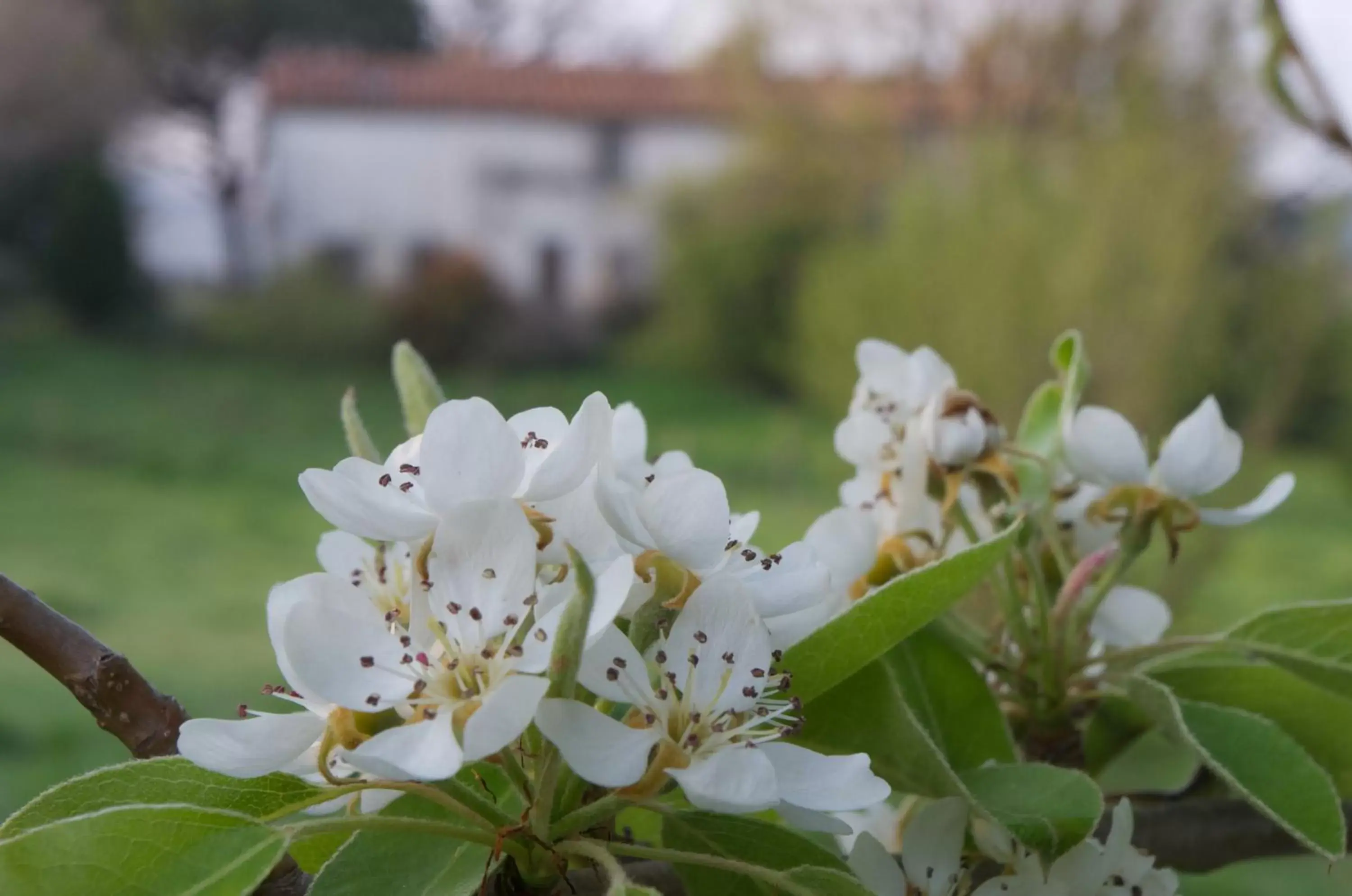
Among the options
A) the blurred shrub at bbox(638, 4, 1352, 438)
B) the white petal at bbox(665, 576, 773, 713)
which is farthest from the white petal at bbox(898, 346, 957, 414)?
the blurred shrub at bbox(638, 4, 1352, 438)

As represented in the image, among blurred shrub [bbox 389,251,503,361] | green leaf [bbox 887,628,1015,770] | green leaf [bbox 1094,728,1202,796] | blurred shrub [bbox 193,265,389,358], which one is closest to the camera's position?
green leaf [bbox 887,628,1015,770]

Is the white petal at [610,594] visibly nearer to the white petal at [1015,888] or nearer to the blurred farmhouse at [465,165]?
the white petal at [1015,888]

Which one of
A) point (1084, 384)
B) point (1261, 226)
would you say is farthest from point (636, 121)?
point (1084, 384)

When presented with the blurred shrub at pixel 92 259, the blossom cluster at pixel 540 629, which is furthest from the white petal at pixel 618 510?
the blurred shrub at pixel 92 259

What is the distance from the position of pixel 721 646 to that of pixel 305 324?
35.8 ft

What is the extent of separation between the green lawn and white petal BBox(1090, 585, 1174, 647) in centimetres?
151

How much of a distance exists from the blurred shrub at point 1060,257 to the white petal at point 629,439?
4150 mm

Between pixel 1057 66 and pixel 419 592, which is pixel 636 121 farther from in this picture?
pixel 419 592

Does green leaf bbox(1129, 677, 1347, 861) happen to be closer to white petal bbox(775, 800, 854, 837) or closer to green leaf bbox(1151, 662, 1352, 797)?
green leaf bbox(1151, 662, 1352, 797)

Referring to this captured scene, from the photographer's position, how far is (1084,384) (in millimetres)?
640

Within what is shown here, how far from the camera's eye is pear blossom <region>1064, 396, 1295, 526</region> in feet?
1.99

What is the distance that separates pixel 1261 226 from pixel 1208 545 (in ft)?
11.4

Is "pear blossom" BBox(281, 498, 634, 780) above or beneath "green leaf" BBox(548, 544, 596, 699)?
above

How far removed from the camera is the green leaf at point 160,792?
428 millimetres
